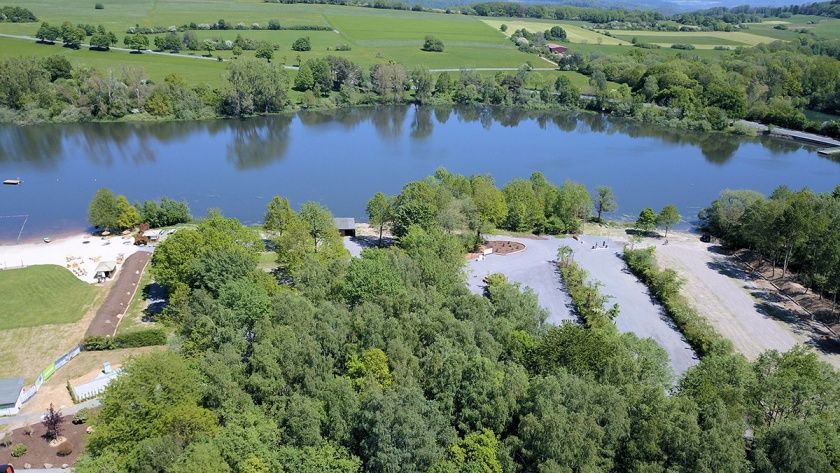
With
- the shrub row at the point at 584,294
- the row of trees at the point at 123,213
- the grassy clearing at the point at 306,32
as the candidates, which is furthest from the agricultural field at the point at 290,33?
the shrub row at the point at 584,294

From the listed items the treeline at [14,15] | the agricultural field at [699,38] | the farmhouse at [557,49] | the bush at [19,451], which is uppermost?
the treeline at [14,15]

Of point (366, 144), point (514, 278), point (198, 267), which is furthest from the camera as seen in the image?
point (366, 144)

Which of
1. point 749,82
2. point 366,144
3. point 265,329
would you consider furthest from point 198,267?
point 749,82

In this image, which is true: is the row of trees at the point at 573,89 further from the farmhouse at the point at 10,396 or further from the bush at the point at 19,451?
the bush at the point at 19,451

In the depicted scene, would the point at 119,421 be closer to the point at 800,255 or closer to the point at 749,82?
the point at 800,255

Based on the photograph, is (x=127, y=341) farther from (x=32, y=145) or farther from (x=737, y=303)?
(x=32, y=145)

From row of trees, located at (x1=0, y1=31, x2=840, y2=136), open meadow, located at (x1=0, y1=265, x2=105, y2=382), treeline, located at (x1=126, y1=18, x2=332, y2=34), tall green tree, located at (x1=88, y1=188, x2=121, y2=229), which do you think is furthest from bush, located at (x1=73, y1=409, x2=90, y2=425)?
treeline, located at (x1=126, y1=18, x2=332, y2=34)
